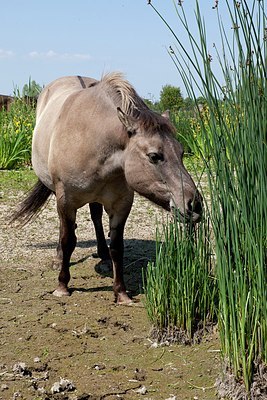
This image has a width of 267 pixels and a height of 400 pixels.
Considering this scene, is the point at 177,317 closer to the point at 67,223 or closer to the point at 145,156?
the point at 145,156

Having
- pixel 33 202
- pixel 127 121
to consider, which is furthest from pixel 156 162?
pixel 33 202

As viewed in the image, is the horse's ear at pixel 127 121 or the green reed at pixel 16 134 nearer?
the horse's ear at pixel 127 121

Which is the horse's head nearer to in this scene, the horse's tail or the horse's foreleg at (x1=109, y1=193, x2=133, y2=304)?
the horse's foreleg at (x1=109, y1=193, x2=133, y2=304)

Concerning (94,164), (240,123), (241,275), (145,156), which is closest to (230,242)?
(241,275)

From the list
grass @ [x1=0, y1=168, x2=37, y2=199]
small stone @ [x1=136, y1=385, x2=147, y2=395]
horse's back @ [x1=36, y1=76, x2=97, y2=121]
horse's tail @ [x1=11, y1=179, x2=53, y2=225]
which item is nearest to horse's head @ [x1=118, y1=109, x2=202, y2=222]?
small stone @ [x1=136, y1=385, x2=147, y2=395]

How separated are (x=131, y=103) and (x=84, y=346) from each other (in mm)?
1555

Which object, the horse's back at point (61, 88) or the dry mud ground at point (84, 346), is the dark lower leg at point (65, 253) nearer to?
the dry mud ground at point (84, 346)

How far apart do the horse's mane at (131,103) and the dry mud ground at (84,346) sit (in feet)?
3.50

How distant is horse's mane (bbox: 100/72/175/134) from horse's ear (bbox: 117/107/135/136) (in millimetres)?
52

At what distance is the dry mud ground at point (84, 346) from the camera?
3.05 meters

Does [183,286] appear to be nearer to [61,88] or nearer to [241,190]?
[241,190]

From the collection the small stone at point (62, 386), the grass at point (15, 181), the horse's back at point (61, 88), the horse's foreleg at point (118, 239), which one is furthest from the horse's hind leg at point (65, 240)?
the grass at point (15, 181)

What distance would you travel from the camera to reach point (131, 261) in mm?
5547

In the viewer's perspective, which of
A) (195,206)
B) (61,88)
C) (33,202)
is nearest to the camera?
(195,206)
